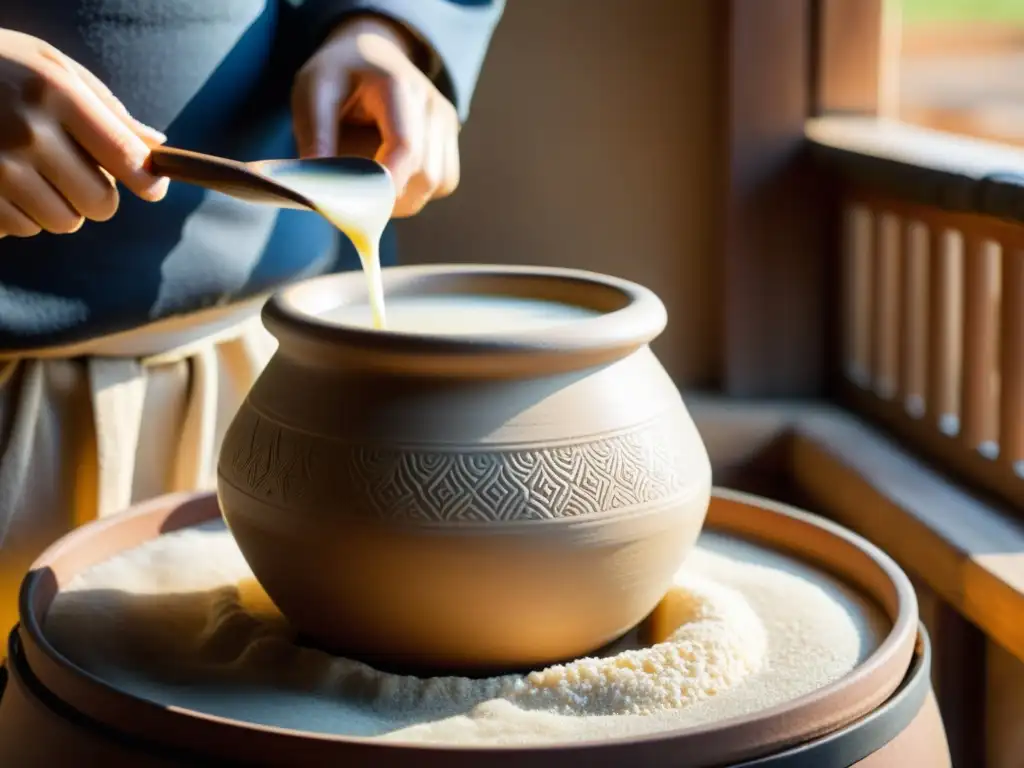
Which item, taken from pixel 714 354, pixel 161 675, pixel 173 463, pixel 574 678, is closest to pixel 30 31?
pixel 173 463

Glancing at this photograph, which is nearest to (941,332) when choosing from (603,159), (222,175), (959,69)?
(603,159)

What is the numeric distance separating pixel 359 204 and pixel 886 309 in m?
1.10

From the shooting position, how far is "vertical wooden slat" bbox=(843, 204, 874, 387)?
1858 mm

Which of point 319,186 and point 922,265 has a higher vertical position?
point 319,186

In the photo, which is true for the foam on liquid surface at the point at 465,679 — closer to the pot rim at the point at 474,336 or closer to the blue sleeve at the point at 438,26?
the pot rim at the point at 474,336

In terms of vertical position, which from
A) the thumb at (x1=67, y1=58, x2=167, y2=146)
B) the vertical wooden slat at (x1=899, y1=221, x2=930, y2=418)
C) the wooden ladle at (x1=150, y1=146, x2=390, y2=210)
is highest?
the thumb at (x1=67, y1=58, x2=167, y2=146)

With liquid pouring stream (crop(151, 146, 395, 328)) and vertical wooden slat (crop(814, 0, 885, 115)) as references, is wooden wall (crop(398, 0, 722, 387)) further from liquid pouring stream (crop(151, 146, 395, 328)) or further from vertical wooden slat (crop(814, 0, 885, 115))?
liquid pouring stream (crop(151, 146, 395, 328))

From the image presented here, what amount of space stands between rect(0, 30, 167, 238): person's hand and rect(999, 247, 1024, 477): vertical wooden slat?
0.89 meters

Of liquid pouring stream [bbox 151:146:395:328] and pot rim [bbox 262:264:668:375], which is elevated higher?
liquid pouring stream [bbox 151:146:395:328]

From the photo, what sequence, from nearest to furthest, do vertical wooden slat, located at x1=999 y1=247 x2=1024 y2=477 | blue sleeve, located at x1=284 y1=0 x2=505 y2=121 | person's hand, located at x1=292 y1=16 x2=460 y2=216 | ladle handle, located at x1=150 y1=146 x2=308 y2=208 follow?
ladle handle, located at x1=150 y1=146 x2=308 y2=208 < person's hand, located at x1=292 y1=16 x2=460 y2=216 < blue sleeve, located at x1=284 y1=0 x2=505 y2=121 < vertical wooden slat, located at x1=999 y1=247 x2=1024 y2=477

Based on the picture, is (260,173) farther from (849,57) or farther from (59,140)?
(849,57)

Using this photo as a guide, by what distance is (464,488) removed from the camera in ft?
2.54

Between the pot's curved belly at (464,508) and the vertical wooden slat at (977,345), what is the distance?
78 cm

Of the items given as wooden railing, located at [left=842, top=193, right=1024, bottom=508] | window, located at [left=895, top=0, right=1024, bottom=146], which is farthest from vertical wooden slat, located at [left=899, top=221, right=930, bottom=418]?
window, located at [left=895, top=0, right=1024, bottom=146]
